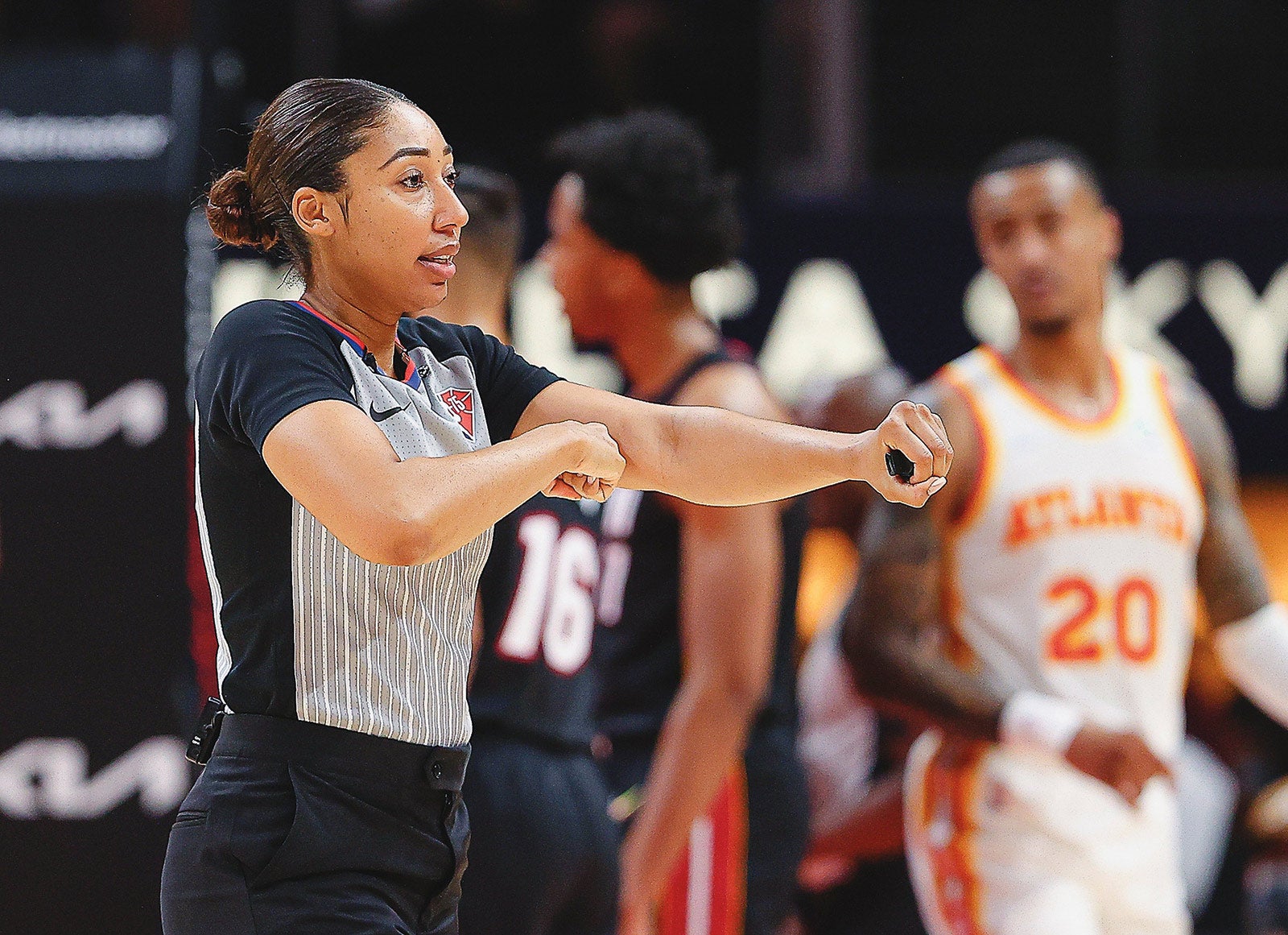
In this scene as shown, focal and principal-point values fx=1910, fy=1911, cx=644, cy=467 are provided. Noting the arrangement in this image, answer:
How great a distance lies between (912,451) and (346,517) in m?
0.70

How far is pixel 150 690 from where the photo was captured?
5.17m

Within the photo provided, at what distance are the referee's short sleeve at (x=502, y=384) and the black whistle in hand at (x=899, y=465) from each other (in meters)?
0.52

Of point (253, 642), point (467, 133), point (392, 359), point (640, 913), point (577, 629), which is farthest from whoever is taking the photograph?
point (467, 133)

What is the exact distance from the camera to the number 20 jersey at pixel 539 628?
3.67 m

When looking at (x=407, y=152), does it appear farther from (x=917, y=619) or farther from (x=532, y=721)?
(x=917, y=619)

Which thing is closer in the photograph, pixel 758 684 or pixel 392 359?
pixel 392 359

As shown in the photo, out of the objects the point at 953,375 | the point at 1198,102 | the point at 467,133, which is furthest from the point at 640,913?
the point at 1198,102

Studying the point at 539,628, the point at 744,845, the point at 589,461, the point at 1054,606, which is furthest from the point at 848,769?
the point at 589,461

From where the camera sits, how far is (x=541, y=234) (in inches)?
281

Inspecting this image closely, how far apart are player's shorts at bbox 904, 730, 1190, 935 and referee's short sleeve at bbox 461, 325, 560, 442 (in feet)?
6.26

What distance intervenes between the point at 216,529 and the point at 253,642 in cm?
15

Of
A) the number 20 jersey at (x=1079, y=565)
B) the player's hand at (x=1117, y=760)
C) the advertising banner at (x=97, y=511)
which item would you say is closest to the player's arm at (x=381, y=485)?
the player's hand at (x=1117, y=760)

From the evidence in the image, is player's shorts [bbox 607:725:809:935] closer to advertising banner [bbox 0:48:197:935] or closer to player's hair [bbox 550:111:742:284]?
player's hair [bbox 550:111:742:284]

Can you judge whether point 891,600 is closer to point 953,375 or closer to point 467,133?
point 953,375
